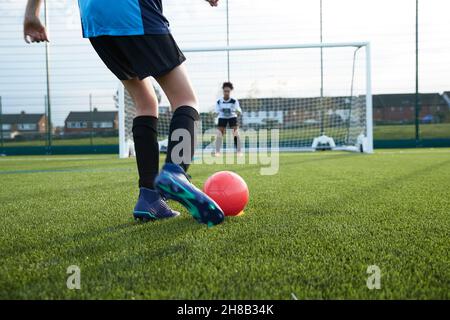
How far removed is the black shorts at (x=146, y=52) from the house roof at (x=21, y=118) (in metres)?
14.0

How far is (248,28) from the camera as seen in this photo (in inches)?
561

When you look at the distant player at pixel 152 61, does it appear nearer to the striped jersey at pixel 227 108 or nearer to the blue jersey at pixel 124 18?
the blue jersey at pixel 124 18

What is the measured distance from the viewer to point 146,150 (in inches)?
87.6

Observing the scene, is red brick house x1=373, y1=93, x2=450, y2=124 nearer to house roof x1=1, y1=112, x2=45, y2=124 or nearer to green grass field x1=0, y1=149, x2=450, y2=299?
green grass field x1=0, y1=149, x2=450, y2=299

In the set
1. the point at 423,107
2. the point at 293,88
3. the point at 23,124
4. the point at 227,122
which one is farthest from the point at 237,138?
the point at 23,124

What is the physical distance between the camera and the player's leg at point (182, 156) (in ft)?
5.58

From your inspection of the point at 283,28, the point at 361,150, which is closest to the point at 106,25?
the point at 361,150

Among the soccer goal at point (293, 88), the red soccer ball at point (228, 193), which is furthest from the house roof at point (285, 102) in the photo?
the red soccer ball at point (228, 193)

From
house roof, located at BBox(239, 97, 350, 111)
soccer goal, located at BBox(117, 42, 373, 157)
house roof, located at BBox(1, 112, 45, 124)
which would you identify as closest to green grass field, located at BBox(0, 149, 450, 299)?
soccer goal, located at BBox(117, 42, 373, 157)

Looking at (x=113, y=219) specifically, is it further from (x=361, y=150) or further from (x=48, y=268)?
(x=361, y=150)

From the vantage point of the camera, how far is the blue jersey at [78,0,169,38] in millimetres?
1854

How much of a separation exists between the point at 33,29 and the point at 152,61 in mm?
803

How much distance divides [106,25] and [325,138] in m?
11.5

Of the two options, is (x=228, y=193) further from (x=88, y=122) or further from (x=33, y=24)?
(x=88, y=122)
